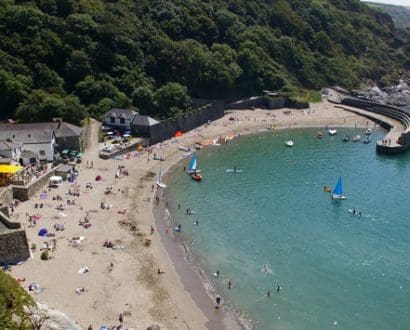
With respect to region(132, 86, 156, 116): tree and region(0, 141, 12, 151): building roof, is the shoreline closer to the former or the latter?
region(0, 141, 12, 151): building roof

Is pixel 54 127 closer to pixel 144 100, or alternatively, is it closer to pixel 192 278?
pixel 144 100

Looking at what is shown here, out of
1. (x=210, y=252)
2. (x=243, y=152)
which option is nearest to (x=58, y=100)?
(x=243, y=152)

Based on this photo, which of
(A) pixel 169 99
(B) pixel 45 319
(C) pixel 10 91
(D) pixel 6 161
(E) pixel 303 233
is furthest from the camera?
(A) pixel 169 99

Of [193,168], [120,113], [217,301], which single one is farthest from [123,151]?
[217,301]

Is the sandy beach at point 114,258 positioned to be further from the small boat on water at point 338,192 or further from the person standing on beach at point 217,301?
the small boat on water at point 338,192

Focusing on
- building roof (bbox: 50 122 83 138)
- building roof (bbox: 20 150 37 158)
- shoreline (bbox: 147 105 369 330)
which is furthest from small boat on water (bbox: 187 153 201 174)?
building roof (bbox: 20 150 37 158)

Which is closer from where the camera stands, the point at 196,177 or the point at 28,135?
the point at 28,135
